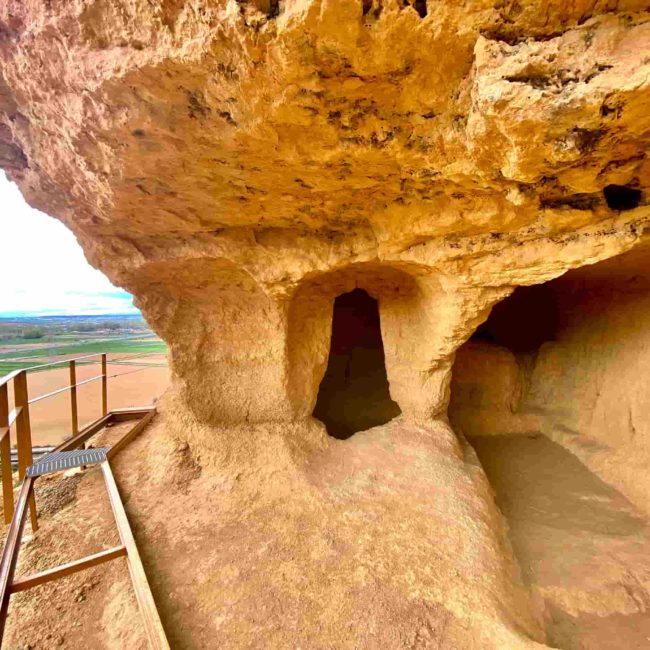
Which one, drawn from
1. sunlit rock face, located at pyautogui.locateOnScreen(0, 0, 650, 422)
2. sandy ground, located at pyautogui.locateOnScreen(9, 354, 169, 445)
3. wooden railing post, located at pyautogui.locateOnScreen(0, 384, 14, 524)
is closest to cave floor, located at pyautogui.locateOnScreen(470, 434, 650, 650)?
sunlit rock face, located at pyautogui.locateOnScreen(0, 0, 650, 422)

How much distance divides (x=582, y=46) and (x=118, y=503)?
12.9ft

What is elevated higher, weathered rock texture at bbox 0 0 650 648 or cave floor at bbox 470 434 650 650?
weathered rock texture at bbox 0 0 650 648

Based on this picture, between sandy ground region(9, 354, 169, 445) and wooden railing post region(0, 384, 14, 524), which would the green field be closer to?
sandy ground region(9, 354, 169, 445)

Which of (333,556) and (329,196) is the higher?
(329,196)

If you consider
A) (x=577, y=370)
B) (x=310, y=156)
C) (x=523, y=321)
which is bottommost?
(x=577, y=370)

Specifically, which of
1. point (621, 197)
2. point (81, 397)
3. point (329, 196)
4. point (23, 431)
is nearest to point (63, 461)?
point (23, 431)

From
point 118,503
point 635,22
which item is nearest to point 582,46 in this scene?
point 635,22

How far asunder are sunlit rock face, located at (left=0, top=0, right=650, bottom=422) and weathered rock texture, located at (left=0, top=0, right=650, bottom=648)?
0.01m

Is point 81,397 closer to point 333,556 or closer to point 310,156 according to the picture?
point 333,556

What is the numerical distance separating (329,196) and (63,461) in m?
2.82

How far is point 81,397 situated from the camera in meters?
15.1

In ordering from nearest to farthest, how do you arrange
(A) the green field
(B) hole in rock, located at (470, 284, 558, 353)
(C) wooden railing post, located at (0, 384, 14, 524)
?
(C) wooden railing post, located at (0, 384, 14, 524) < (B) hole in rock, located at (470, 284, 558, 353) < (A) the green field

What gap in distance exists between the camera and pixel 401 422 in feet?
13.4

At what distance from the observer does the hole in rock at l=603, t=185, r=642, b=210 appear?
8.05 ft
